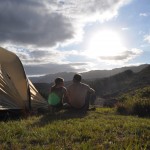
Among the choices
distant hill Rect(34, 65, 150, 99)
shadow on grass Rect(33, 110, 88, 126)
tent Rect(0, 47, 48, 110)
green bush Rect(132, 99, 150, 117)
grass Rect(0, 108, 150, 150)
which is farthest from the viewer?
distant hill Rect(34, 65, 150, 99)

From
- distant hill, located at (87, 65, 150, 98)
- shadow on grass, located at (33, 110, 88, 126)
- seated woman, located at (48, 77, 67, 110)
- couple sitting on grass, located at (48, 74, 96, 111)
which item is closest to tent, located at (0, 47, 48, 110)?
seated woman, located at (48, 77, 67, 110)

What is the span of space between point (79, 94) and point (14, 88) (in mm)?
2975

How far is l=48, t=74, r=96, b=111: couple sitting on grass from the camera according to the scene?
1562 cm

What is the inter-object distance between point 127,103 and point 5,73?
223 inches

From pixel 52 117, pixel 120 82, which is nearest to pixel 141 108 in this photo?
pixel 52 117

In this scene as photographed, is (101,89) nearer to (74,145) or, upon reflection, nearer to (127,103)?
(127,103)

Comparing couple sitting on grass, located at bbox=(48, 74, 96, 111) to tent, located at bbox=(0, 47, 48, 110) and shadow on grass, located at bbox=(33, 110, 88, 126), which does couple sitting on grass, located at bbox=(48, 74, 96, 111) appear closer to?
tent, located at bbox=(0, 47, 48, 110)

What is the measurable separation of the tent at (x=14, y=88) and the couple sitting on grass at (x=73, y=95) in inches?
37.1

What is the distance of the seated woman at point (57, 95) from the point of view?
16.0m

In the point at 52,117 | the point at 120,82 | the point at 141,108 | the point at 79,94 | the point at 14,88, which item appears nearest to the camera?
the point at 52,117

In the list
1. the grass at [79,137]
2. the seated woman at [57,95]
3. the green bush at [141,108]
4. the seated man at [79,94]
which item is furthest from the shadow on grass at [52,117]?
the green bush at [141,108]

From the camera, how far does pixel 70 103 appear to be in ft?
51.9

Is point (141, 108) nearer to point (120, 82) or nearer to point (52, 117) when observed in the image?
point (52, 117)

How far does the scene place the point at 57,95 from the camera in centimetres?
1608
